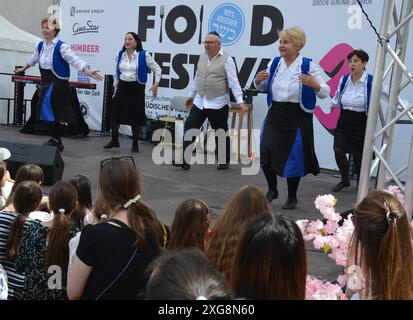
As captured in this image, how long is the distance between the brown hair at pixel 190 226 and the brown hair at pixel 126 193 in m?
0.07

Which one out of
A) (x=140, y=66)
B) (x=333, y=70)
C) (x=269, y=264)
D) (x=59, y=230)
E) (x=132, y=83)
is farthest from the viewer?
(x=132, y=83)

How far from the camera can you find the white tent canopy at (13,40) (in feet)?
38.0

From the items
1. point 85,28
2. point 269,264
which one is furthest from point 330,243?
point 85,28

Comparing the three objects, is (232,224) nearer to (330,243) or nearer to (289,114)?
(330,243)

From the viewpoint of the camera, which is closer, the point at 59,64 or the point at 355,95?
the point at 355,95

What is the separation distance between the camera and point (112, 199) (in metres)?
2.46

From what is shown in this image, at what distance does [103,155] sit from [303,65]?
10.9 ft

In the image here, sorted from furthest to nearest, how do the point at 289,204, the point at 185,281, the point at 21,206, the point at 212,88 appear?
the point at 212,88 → the point at 289,204 → the point at 21,206 → the point at 185,281

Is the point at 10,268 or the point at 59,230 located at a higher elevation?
the point at 59,230

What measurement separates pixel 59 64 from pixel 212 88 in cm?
193

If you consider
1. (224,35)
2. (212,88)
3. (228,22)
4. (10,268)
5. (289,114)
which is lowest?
(10,268)

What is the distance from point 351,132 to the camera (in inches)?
241

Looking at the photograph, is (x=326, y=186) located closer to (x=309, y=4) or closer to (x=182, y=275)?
(x=309, y=4)

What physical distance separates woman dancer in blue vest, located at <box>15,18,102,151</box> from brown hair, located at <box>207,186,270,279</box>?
5218 mm
